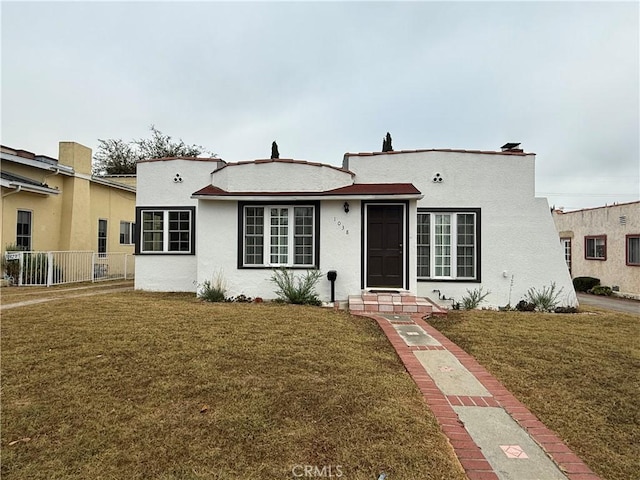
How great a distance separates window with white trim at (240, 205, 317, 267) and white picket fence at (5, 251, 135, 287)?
7.95 meters

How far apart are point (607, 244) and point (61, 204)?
87.7ft

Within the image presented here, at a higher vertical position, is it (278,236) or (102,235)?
(102,235)

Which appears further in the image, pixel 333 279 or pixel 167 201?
pixel 167 201

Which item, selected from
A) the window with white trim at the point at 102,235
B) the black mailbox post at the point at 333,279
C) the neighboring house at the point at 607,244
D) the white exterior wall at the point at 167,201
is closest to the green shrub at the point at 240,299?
the black mailbox post at the point at 333,279

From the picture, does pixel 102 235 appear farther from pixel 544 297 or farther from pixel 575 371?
pixel 575 371

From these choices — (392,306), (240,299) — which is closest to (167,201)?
(240,299)

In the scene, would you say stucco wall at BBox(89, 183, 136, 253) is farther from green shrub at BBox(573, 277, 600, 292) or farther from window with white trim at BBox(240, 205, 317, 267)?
green shrub at BBox(573, 277, 600, 292)

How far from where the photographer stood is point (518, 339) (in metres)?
6.24

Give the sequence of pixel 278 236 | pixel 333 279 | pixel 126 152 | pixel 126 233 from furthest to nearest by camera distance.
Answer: pixel 126 152
pixel 126 233
pixel 278 236
pixel 333 279

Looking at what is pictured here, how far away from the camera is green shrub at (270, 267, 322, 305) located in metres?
9.45

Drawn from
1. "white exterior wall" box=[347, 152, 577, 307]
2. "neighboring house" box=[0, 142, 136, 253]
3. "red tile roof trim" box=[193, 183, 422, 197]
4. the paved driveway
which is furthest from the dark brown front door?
"neighboring house" box=[0, 142, 136, 253]

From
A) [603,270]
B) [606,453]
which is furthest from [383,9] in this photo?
[603,270]

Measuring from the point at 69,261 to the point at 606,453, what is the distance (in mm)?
16474

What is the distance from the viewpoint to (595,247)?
19.5m
